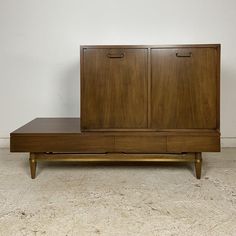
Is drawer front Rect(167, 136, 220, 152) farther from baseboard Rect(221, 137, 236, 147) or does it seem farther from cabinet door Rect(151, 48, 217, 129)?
baseboard Rect(221, 137, 236, 147)

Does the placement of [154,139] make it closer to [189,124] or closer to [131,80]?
[189,124]

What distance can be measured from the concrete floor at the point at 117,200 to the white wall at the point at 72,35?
2.66 feet

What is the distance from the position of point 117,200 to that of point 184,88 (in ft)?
2.76

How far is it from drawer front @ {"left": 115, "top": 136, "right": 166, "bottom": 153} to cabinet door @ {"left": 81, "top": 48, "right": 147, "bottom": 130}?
8cm

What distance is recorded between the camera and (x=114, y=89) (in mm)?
2115

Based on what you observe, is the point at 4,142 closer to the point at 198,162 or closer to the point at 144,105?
the point at 144,105

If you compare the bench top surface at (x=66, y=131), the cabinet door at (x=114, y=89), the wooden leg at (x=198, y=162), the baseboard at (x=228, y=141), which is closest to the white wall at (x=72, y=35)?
the baseboard at (x=228, y=141)

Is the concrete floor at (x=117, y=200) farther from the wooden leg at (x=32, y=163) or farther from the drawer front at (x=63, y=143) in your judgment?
the drawer front at (x=63, y=143)

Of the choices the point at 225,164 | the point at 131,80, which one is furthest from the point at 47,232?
the point at 225,164

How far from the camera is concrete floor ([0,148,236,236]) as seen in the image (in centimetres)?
144

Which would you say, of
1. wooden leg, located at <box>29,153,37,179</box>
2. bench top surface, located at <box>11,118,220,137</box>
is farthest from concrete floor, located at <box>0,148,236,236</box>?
bench top surface, located at <box>11,118,220,137</box>

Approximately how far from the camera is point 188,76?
2.08m

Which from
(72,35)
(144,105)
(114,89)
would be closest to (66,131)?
(114,89)

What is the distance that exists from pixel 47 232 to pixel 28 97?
1943 mm
